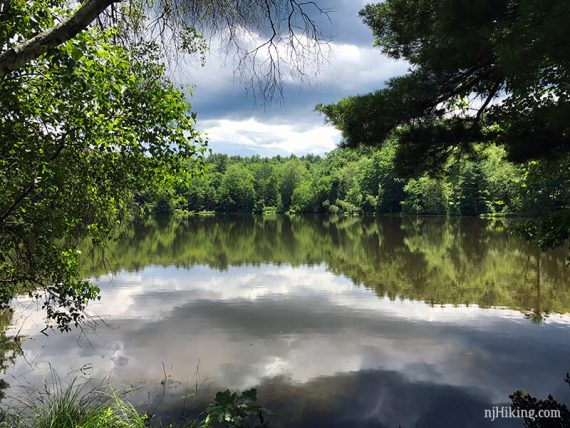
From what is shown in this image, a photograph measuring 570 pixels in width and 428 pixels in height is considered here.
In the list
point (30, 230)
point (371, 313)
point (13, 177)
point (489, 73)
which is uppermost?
point (489, 73)

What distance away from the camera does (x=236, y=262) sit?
2573 centimetres

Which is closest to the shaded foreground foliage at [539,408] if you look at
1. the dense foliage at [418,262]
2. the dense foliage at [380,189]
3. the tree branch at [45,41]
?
Answer: the dense foliage at [380,189]

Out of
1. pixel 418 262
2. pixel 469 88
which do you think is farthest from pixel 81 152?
pixel 418 262

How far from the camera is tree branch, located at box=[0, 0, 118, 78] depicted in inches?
103

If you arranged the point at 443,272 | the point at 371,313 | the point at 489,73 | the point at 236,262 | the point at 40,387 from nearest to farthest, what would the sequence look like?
the point at 489,73 < the point at 40,387 < the point at 371,313 < the point at 443,272 < the point at 236,262

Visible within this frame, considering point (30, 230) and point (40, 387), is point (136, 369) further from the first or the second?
point (30, 230)

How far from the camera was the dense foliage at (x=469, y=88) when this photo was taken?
4.68 m

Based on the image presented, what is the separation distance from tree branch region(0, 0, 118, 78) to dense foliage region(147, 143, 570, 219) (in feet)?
9.61

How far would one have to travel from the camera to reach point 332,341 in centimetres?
1120

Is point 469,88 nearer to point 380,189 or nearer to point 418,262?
point 418,262

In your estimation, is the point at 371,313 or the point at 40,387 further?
the point at 371,313

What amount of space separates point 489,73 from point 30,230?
6.81m

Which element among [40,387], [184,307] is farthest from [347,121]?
[184,307]

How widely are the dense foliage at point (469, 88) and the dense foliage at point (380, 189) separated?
2.14 feet
